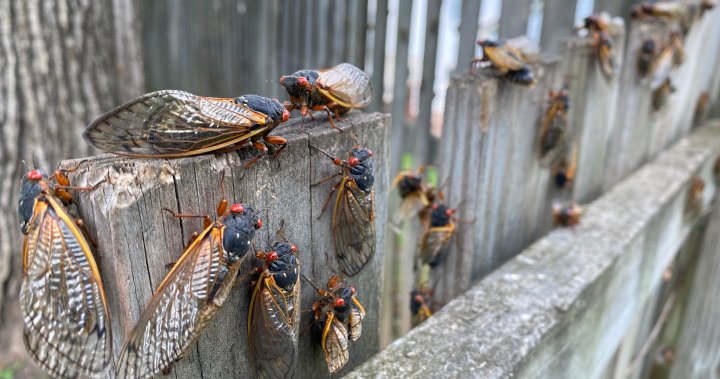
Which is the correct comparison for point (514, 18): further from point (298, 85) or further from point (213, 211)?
point (213, 211)

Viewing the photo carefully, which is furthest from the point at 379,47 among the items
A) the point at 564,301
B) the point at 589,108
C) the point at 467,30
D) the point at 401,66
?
the point at 564,301

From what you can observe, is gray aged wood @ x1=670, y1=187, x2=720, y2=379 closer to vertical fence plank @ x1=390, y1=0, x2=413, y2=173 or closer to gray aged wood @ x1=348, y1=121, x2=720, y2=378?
gray aged wood @ x1=348, y1=121, x2=720, y2=378

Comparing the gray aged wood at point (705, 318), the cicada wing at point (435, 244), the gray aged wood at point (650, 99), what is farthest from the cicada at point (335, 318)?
the gray aged wood at point (705, 318)

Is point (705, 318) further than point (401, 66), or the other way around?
point (401, 66)

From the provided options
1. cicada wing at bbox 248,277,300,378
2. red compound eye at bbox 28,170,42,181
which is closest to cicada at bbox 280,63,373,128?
cicada wing at bbox 248,277,300,378

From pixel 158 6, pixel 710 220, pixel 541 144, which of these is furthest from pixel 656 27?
pixel 158 6
